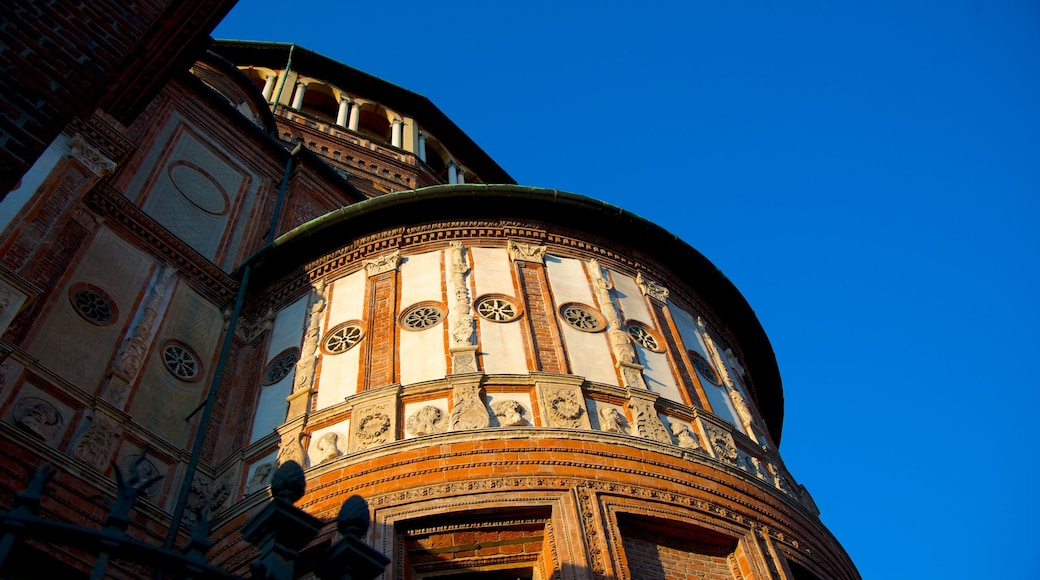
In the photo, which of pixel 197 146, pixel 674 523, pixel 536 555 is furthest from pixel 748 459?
pixel 197 146

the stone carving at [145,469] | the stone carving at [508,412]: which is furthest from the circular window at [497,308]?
the stone carving at [145,469]

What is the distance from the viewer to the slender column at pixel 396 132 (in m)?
27.7

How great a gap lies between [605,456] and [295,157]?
35.9 ft

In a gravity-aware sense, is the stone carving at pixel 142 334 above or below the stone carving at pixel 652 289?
below

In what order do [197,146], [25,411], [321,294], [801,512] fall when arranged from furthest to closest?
1. [197,146]
2. [321,294]
3. [801,512]
4. [25,411]

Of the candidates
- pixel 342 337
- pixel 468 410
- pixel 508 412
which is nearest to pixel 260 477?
pixel 342 337

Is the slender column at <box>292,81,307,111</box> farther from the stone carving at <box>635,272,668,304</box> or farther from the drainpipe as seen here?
the stone carving at <box>635,272,668,304</box>

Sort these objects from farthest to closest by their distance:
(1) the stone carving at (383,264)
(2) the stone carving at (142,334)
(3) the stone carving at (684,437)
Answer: (1) the stone carving at (383,264), (2) the stone carving at (142,334), (3) the stone carving at (684,437)

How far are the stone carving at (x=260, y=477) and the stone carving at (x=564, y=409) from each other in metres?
3.40

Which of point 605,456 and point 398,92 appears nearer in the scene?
point 605,456

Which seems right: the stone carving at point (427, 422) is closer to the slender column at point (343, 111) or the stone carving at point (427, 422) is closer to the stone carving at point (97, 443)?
the stone carving at point (97, 443)

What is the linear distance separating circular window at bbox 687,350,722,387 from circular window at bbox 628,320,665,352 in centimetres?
69

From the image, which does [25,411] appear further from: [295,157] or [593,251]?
[295,157]

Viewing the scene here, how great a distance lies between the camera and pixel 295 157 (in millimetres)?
19000
